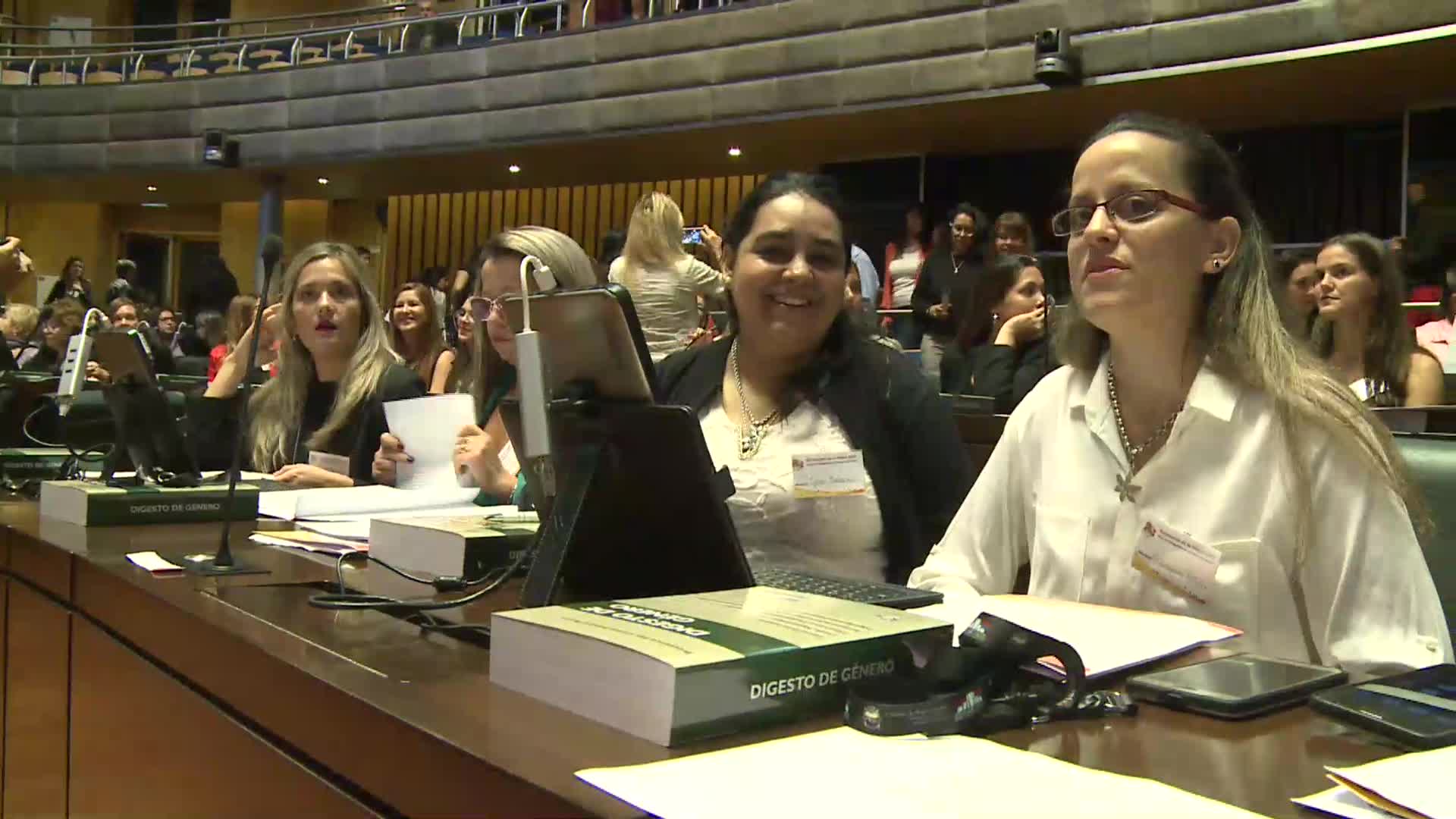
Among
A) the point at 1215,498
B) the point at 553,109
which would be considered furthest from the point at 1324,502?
the point at 553,109

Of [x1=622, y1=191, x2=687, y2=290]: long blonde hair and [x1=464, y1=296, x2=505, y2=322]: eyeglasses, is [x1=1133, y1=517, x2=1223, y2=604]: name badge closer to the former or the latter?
[x1=464, y1=296, x2=505, y2=322]: eyeglasses

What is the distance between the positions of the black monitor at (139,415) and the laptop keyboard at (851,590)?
3.67 feet

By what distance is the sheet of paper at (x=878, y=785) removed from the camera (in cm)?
59

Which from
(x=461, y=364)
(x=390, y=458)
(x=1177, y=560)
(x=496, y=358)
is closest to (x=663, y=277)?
(x=461, y=364)

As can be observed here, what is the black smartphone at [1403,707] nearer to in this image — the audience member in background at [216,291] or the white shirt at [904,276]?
the audience member in background at [216,291]

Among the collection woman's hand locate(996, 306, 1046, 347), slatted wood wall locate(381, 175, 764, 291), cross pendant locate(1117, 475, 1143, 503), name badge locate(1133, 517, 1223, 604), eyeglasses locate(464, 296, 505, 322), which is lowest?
name badge locate(1133, 517, 1223, 604)

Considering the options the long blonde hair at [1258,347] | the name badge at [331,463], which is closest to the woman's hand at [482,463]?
the name badge at [331,463]

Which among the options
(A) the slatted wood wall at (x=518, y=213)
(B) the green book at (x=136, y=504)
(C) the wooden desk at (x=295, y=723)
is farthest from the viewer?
(A) the slatted wood wall at (x=518, y=213)

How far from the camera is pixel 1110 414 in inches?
60.8

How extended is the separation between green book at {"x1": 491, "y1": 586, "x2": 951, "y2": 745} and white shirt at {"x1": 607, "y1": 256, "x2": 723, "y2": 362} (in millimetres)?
3796

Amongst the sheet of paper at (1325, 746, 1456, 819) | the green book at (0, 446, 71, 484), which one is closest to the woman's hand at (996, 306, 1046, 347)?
the green book at (0, 446, 71, 484)

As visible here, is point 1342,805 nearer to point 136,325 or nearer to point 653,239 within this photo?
point 653,239

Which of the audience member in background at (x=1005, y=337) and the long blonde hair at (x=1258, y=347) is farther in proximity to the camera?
the audience member in background at (x=1005, y=337)

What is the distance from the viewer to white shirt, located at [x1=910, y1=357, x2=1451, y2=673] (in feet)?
4.24
